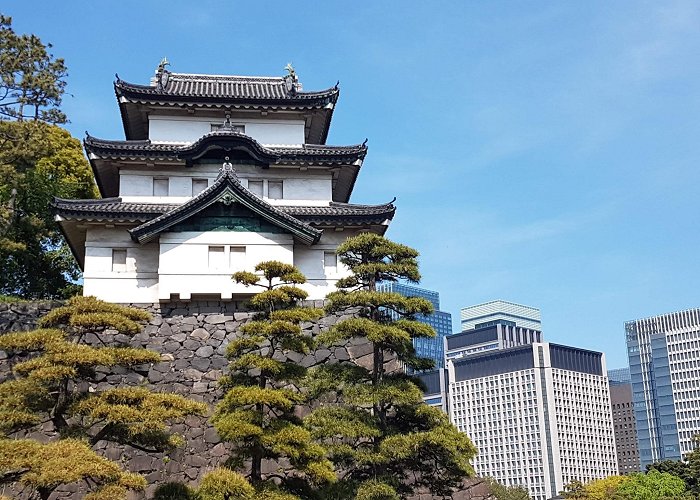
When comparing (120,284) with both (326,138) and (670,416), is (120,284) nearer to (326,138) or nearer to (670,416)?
(326,138)

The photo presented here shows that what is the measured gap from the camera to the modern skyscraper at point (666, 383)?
12062 cm

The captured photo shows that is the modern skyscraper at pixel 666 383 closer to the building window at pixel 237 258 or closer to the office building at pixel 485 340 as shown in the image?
the office building at pixel 485 340

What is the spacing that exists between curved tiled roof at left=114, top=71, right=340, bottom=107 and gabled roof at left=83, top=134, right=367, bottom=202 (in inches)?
66.8

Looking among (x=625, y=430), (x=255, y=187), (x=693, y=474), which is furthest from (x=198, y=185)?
(x=625, y=430)

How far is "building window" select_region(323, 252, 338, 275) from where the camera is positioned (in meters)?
23.5

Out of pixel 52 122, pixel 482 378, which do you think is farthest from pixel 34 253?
pixel 482 378

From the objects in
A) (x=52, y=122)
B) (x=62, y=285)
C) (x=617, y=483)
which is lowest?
(x=617, y=483)

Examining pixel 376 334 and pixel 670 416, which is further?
pixel 670 416

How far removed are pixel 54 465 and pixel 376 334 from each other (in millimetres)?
7037

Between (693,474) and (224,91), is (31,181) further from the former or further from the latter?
(693,474)

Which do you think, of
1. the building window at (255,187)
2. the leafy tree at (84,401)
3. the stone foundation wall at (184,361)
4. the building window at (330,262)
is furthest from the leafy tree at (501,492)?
the building window at (255,187)

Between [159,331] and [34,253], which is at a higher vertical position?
[34,253]

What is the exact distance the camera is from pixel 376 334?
16.5 m

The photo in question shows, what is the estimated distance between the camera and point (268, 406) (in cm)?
1586
